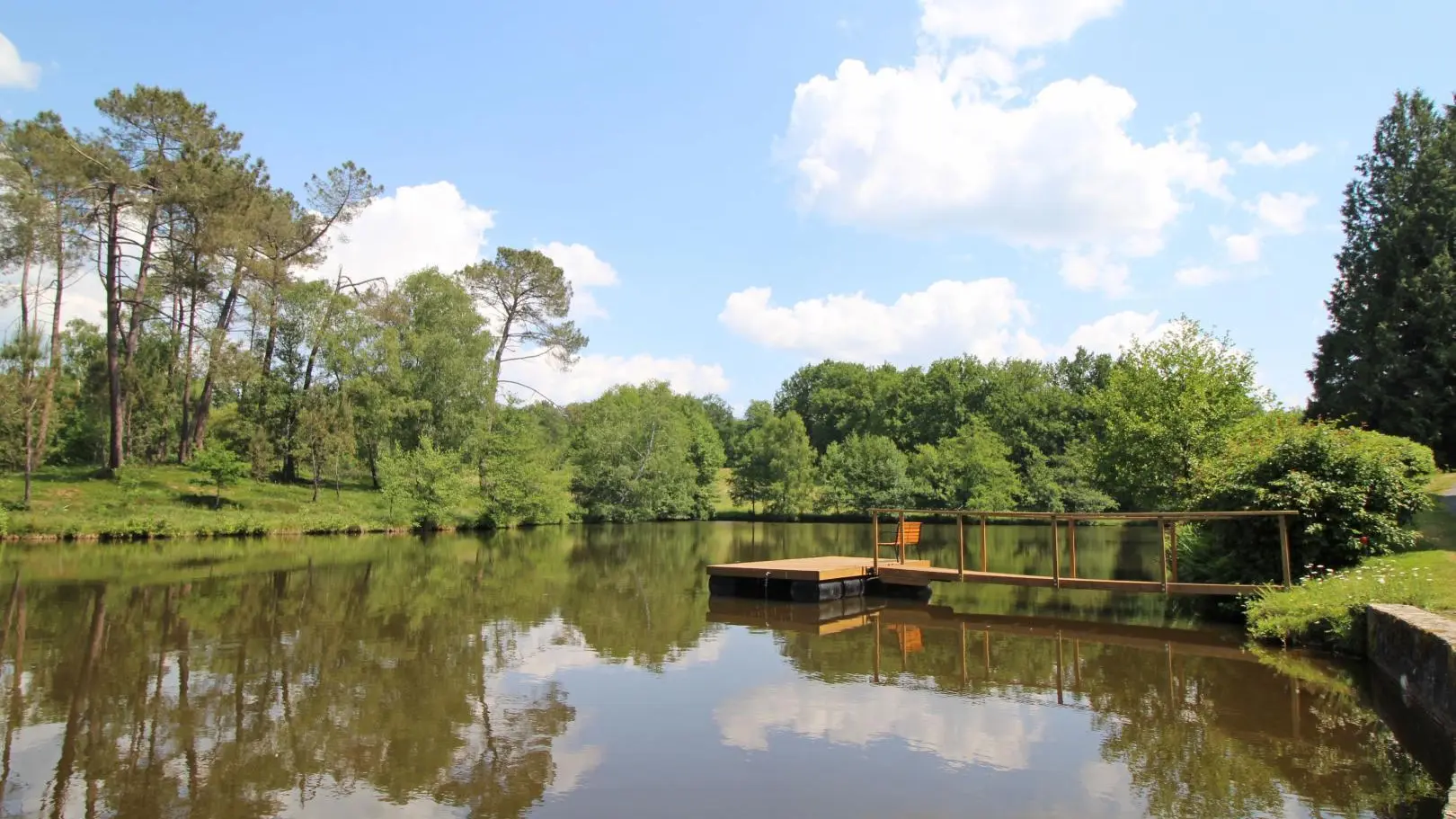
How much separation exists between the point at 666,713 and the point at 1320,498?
447 inches

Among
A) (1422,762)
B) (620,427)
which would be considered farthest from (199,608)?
(620,427)

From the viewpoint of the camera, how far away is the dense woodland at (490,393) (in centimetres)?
2462

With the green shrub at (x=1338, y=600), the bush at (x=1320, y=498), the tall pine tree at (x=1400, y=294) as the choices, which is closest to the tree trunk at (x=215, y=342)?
the bush at (x=1320, y=498)

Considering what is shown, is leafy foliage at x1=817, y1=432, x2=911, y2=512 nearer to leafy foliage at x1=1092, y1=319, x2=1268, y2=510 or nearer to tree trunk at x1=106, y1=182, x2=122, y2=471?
leafy foliage at x1=1092, y1=319, x2=1268, y2=510

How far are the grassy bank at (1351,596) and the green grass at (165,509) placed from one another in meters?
33.1

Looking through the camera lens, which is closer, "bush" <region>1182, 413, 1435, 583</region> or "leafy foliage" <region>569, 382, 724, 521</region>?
"bush" <region>1182, 413, 1435, 583</region>

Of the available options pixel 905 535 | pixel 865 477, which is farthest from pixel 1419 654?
pixel 865 477

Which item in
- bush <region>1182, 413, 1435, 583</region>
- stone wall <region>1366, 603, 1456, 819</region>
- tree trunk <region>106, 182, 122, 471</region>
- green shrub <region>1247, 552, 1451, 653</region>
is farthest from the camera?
tree trunk <region>106, 182, 122, 471</region>

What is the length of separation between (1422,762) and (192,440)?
44.3 metres

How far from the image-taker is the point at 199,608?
15.0m

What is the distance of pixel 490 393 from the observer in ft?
145

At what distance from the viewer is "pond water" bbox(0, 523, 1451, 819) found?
634cm

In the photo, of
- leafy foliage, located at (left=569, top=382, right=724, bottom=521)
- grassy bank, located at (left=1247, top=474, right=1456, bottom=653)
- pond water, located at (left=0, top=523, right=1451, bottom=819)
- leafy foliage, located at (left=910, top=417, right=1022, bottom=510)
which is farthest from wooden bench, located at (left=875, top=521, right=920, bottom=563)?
leafy foliage, located at (left=910, top=417, right=1022, bottom=510)

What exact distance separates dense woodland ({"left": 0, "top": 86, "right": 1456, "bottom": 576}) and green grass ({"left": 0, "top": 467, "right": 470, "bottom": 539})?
3.33ft
